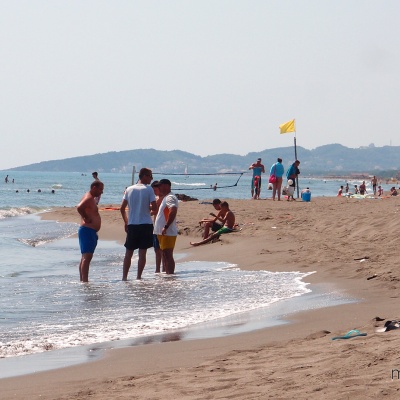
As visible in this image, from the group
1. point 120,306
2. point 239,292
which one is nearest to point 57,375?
point 120,306

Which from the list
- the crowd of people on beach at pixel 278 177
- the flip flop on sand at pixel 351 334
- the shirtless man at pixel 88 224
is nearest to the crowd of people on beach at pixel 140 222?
the shirtless man at pixel 88 224

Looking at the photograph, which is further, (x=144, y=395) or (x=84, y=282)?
(x=84, y=282)

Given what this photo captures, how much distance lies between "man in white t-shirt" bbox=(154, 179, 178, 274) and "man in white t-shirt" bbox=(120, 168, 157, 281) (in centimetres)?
28

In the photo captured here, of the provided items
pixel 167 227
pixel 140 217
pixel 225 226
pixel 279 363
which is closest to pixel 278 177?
pixel 225 226

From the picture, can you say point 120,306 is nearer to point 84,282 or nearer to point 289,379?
point 84,282

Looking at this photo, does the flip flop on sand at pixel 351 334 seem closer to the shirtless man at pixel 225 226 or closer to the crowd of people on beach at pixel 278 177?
the shirtless man at pixel 225 226

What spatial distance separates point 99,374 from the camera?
5.83 metres

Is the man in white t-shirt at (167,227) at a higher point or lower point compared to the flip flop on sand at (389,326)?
higher

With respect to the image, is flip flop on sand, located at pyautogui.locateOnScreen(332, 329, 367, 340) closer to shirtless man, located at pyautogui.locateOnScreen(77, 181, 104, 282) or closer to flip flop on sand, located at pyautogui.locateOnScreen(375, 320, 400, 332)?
flip flop on sand, located at pyautogui.locateOnScreen(375, 320, 400, 332)

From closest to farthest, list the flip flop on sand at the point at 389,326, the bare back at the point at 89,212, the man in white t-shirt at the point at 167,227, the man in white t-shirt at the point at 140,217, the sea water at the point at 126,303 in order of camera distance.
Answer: the flip flop on sand at the point at 389,326, the sea water at the point at 126,303, the bare back at the point at 89,212, the man in white t-shirt at the point at 140,217, the man in white t-shirt at the point at 167,227

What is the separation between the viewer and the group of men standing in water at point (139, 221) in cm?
1148

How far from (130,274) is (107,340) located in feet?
18.3

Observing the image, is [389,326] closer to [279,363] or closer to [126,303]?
[279,363]

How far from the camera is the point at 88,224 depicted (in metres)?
11.5
